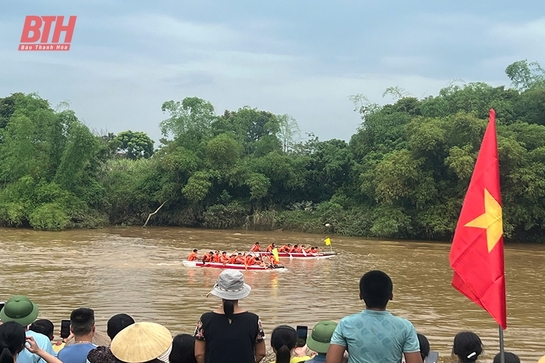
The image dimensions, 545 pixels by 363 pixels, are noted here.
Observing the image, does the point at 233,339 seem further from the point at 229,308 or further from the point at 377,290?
the point at 377,290

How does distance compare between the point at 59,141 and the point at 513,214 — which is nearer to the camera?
the point at 513,214

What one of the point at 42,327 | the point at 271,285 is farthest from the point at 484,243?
the point at 271,285

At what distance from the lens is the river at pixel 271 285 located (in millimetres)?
11328

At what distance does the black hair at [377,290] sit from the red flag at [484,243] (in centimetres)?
64

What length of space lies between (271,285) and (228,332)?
41.6 feet

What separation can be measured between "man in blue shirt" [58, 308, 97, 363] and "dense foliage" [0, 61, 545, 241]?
1042 inches

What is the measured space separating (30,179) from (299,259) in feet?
61.2

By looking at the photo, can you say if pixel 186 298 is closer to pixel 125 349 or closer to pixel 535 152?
pixel 125 349

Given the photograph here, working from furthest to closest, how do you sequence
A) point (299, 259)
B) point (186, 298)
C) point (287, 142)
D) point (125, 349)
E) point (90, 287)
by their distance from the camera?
point (287, 142)
point (299, 259)
point (90, 287)
point (186, 298)
point (125, 349)

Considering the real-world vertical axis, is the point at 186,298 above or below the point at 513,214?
below

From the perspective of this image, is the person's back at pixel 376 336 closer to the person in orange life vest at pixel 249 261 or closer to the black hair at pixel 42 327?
the black hair at pixel 42 327

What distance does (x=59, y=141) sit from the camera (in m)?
33.8

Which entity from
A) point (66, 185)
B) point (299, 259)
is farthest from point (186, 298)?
point (66, 185)

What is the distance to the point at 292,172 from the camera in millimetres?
36594
